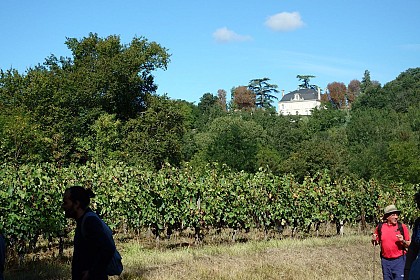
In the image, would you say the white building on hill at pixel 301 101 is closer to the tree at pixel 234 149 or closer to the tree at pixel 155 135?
the tree at pixel 234 149

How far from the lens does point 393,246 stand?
6461mm

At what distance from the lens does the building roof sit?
4877 inches

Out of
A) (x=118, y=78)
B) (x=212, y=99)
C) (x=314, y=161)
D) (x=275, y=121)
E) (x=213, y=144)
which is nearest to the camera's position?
(x=118, y=78)

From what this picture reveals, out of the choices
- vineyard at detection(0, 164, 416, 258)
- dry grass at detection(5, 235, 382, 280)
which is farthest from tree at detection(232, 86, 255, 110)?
dry grass at detection(5, 235, 382, 280)

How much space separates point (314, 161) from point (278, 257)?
1534 inches

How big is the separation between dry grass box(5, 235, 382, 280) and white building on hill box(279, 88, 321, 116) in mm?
112494

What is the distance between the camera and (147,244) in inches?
570

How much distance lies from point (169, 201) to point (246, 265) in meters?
5.60

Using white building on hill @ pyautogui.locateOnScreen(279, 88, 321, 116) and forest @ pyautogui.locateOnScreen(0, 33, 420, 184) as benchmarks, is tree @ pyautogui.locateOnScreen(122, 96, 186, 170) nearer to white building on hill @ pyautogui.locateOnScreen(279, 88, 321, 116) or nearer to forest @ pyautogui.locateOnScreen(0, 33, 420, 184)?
forest @ pyautogui.locateOnScreen(0, 33, 420, 184)

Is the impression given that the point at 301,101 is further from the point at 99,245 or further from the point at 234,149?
the point at 99,245

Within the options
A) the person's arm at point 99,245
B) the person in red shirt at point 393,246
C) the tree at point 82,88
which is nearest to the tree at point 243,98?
the tree at point 82,88

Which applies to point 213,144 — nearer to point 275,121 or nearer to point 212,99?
point 275,121

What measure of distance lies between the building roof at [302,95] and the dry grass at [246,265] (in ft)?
375

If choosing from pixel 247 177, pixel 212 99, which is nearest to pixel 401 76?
pixel 212 99
